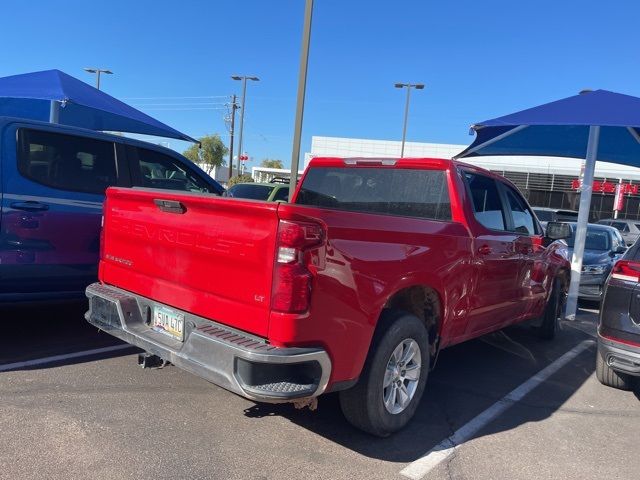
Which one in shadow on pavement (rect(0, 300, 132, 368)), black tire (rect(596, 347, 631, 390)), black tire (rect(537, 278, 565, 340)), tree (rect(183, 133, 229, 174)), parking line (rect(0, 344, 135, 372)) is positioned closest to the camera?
parking line (rect(0, 344, 135, 372))

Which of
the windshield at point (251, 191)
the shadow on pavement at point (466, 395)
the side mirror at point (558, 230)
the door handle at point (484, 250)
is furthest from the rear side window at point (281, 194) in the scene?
the door handle at point (484, 250)

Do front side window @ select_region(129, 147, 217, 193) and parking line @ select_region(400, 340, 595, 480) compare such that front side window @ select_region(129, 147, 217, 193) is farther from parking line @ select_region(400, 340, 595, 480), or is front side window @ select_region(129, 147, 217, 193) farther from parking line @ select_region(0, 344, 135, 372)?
parking line @ select_region(400, 340, 595, 480)

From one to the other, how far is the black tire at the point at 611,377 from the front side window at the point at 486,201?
1.61m

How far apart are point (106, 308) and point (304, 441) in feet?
5.57

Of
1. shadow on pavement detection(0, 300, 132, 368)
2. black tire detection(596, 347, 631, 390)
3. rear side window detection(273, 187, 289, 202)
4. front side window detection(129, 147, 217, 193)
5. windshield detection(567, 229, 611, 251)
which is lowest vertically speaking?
shadow on pavement detection(0, 300, 132, 368)

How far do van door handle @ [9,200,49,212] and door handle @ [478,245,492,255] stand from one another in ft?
12.7

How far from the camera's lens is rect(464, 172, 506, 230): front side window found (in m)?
4.67

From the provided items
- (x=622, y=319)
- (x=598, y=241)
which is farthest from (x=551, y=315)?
(x=598, y=241)

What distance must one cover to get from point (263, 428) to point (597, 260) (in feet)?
26.8

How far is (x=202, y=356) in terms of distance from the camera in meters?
3.12

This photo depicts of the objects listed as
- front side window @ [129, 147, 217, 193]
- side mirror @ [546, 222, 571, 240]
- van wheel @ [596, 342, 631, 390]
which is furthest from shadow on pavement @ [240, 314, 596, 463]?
front side window @ [129, 147, 217, 193]

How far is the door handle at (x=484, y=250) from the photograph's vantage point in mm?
4441

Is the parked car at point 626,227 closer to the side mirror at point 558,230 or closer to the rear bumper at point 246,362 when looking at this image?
the side mirror at point 558,230

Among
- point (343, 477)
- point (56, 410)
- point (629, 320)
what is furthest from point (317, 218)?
point (629, 320)
